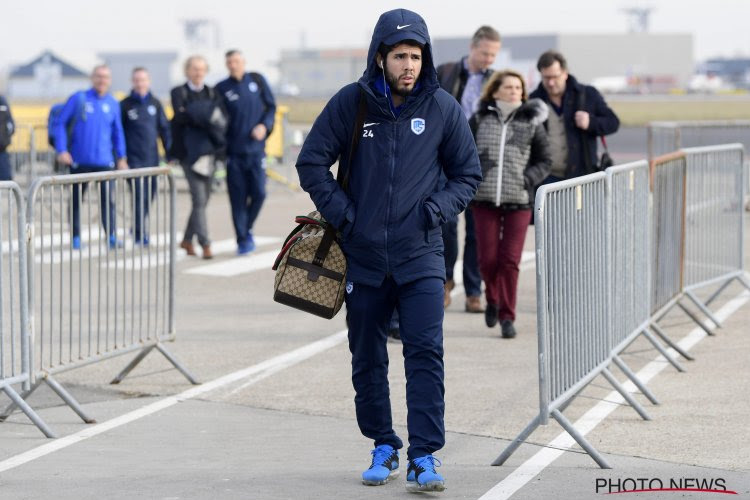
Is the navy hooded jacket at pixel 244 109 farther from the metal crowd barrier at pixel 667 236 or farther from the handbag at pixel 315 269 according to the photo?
the handbag at pixel 315 269

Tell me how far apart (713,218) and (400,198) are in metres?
5.42

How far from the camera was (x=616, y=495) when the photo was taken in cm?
571

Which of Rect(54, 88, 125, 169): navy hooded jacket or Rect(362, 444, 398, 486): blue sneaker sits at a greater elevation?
Rect(54, 88, 125, 169): navy hooded jacket

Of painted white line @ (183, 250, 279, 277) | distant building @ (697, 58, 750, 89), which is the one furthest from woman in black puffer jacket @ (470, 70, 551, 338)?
distant building @ (697, 58, 750, 89)

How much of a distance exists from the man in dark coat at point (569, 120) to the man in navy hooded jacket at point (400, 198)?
4.28m

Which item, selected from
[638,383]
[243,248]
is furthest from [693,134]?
[638,383]

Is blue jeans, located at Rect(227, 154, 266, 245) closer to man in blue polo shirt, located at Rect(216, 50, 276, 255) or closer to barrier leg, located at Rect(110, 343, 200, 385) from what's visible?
man in blue polo shirt, located at Rect(216, 50, 276, 255)

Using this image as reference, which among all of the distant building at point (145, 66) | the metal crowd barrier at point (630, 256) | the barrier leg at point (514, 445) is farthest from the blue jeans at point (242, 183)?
the distant building at point (145, 66)

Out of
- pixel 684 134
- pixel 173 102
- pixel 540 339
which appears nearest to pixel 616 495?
pixel 540 339

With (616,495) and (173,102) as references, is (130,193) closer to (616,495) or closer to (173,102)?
(616,495)

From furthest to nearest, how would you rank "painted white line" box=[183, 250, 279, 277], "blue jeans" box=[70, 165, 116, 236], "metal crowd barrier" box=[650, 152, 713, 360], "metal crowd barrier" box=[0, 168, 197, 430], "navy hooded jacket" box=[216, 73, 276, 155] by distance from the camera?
"navy hooded jacket" box=[216, 73, 276, 155] → "painted white line" box=[183, 250, 279, 277] → "metal crowd barrier" box=[650, 152, 713, 360] → "blue jeans" box=[70, 165, 116, 236] → "metal crowd barrier" box=[0, 168, 197, 430]

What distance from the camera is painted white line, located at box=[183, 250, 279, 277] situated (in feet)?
44.2

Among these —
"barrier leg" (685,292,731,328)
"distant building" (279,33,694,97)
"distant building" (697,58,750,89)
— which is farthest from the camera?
"distant building" (697,58,750,89)

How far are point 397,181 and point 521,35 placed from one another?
12328 centimetres
